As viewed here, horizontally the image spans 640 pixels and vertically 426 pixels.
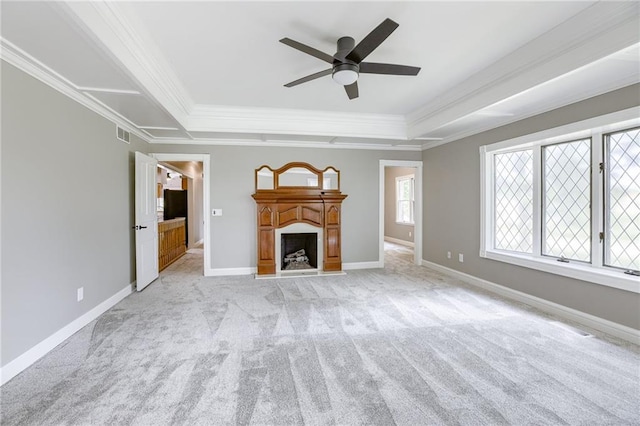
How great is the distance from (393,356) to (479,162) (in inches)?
129

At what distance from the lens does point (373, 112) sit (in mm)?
4512

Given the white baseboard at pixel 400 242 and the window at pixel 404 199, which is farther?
the window at pixel 404 199

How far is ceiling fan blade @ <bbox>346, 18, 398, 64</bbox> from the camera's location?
1.84 metres

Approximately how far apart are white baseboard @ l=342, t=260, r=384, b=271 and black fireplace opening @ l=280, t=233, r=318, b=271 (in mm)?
600

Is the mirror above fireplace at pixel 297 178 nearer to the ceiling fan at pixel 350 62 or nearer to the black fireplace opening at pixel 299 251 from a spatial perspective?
the black fireplace opening at pixel 299 251

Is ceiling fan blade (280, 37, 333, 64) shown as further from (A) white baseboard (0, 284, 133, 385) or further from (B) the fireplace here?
(B) the fireplace

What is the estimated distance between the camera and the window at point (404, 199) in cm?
821

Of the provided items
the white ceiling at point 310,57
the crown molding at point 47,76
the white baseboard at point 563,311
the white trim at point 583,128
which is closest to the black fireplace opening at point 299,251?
the white ceiling at point 310,57

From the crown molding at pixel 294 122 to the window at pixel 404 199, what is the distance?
143 inches

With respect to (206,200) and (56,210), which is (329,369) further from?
(206,200)

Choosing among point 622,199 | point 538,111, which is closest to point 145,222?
point 538,111

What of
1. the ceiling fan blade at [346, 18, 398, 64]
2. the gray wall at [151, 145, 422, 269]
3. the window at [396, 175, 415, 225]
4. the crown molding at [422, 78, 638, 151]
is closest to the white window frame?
the crown molding at [422, 78, 638, 151]

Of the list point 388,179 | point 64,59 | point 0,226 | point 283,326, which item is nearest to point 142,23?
point 64,59

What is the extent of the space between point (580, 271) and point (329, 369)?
282 centimetres
